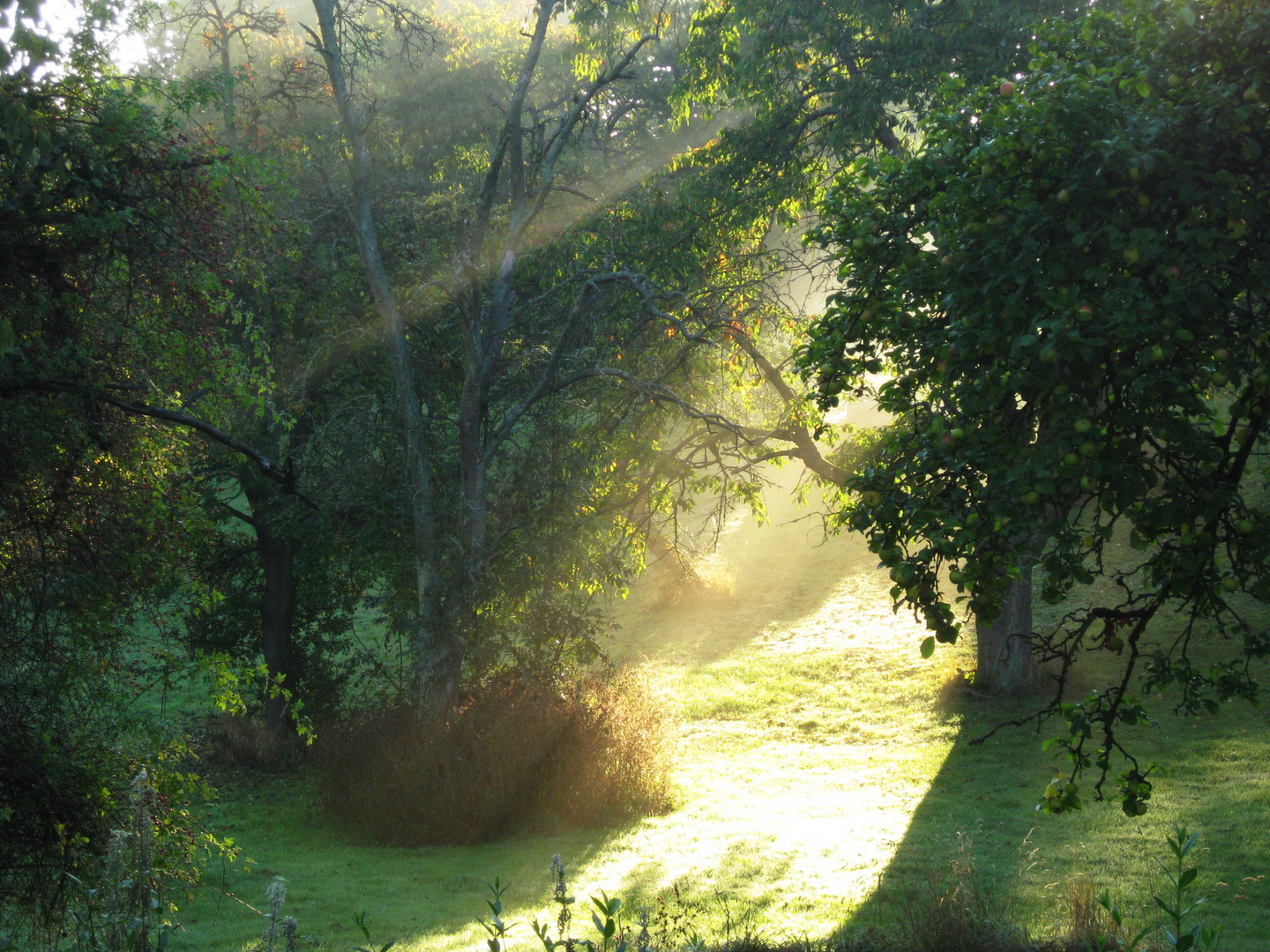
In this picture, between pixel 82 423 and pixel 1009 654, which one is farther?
pixel 1009 654

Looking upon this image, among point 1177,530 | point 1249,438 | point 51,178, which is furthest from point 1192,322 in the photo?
point 51,178

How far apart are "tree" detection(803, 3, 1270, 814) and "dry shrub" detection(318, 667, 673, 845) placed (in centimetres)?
1017

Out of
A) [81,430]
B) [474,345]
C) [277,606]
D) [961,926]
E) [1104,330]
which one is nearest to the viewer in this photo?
[1104,330]

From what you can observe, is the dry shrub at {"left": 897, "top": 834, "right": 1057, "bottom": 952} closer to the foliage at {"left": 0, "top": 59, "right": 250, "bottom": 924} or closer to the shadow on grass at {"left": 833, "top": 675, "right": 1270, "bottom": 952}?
the shadow on grass at {"left": 833, "top": 675, "right": 1270, "bottom": 952}

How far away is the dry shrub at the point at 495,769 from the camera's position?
13.9 meters

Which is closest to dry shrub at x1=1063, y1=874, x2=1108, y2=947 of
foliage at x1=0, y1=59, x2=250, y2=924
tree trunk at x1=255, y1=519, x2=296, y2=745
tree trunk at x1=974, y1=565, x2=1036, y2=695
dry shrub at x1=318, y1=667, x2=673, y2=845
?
foliage at x1=0, y1=59, x2=250, y2=924

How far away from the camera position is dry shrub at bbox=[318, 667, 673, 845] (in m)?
13.9

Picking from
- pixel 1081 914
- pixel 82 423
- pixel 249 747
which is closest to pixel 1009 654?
pixel 1081 914

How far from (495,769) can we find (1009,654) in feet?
31.4

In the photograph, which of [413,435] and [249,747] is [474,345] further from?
[249,747]

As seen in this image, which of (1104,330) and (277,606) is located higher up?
(1104,330)

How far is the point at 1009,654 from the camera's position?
18.0m

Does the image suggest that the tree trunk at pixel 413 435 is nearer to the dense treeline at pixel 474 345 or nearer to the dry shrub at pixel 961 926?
the dense treeline at pixel 474 345

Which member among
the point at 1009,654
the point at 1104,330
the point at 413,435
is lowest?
the point at 1009,654
